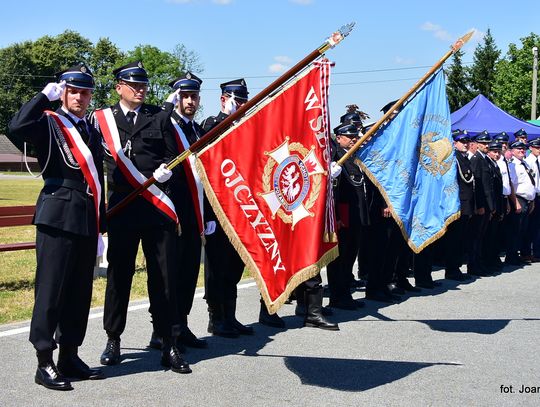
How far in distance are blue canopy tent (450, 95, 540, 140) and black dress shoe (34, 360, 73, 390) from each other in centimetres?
1339

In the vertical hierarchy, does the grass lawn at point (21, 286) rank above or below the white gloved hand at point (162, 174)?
below

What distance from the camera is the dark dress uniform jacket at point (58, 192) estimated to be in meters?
4.99

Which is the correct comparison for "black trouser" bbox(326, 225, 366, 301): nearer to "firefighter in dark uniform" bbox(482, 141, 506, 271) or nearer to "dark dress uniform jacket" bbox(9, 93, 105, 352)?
"dark dress uniform jacket" bbox(9, 93, 105, 352)

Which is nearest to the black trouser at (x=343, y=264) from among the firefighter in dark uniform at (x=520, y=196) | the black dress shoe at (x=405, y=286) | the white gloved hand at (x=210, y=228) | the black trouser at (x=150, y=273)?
the black dress shoe at (x=405, y=286)

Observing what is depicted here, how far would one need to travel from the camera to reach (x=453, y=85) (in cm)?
5781

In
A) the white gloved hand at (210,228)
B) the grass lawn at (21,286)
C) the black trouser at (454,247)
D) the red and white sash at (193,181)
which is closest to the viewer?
the red and white sash at (193,181)

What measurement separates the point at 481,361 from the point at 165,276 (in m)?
2.55

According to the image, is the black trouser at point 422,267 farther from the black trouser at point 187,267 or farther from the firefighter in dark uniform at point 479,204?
the black trouser at point 187,267

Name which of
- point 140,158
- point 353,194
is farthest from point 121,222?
point 353,194

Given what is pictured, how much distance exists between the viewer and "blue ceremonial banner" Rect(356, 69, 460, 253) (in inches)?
323

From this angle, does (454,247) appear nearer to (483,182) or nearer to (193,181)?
(483,182)

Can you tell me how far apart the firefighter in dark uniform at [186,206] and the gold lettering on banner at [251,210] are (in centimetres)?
67

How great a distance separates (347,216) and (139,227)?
3.27 metres

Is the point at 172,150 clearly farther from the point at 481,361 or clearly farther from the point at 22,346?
the point at 481,361
